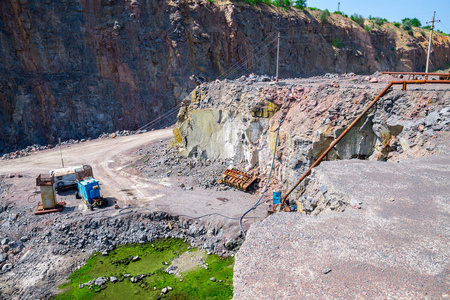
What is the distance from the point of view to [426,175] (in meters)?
8.75

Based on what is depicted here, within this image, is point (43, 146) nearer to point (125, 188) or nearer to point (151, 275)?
point (125, 188)

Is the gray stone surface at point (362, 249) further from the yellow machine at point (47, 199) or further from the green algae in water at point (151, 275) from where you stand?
the yellow machine at point (47, 199)

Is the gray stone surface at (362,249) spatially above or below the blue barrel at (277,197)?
above

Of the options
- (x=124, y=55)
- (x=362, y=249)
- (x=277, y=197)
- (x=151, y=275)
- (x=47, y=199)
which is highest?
(x=124, y=55)

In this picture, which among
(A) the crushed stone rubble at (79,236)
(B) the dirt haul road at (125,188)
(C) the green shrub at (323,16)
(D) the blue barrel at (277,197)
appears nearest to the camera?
(A) the crushed stone rubble at (79,236)

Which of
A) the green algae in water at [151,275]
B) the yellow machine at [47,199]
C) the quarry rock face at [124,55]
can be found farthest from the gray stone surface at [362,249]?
the quarry rock face at [124,55]

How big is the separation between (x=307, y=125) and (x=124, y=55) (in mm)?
25066

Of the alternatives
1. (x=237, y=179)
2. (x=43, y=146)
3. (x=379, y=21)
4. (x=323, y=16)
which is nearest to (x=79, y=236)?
(x=237, y=179)

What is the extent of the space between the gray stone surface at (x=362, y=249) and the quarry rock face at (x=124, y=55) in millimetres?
27939

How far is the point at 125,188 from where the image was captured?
17906mm

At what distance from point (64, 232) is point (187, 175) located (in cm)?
812

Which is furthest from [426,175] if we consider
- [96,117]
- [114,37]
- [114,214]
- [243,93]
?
[114,37]

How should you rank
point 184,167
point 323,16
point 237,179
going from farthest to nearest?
1. point 323,16
2. point 184,167
3. point 237,179

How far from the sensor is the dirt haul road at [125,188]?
15336 millimetres
